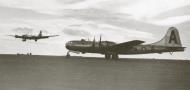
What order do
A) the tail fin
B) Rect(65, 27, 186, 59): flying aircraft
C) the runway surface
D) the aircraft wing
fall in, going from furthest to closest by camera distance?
the tail fin → Rect(65, 27, 186, 59): flying aircraft → the aircraft wing → the runway surface

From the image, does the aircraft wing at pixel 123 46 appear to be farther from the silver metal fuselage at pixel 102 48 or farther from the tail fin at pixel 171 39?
the tail fin at pixel 171 39

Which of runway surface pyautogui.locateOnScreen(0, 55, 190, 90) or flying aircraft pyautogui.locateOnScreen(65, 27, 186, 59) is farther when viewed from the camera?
flying aircraft pyautogui.locateOnScreen(65, 27, 186, 59)

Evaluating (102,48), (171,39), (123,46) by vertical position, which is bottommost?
(102,48)

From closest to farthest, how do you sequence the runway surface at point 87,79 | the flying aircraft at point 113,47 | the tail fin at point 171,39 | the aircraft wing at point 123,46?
the runway surface at point 87,79 → the aircraft wing at point 123,46 → the flying aircraft at point 113,47 → the tail fin at point 171,39

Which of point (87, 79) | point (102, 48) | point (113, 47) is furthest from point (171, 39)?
point (87, 79)

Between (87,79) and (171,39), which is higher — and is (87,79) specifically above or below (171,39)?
below

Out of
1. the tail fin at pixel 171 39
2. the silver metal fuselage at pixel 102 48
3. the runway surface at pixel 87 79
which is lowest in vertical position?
the runway surface at pixel 87 79

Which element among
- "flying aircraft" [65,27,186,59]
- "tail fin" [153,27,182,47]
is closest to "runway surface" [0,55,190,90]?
"flying aircraft" [65,27,186,59]

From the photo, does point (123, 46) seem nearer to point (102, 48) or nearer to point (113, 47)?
point (113, 47)

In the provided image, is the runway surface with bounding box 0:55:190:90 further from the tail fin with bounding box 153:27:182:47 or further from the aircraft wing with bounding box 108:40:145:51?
the tail fin with bounding box 153:27:182:47

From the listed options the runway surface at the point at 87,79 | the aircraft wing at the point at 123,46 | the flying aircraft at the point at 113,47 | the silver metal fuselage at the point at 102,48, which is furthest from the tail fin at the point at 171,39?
the runway surface at the point at 87,79

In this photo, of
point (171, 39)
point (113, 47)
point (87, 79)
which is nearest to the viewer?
point (87, 79)

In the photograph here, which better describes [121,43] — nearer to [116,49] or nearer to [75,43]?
[116,49]

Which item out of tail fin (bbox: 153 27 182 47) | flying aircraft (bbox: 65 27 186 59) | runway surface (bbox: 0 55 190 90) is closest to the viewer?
runway surface (bbox: 0 55 190 90)
